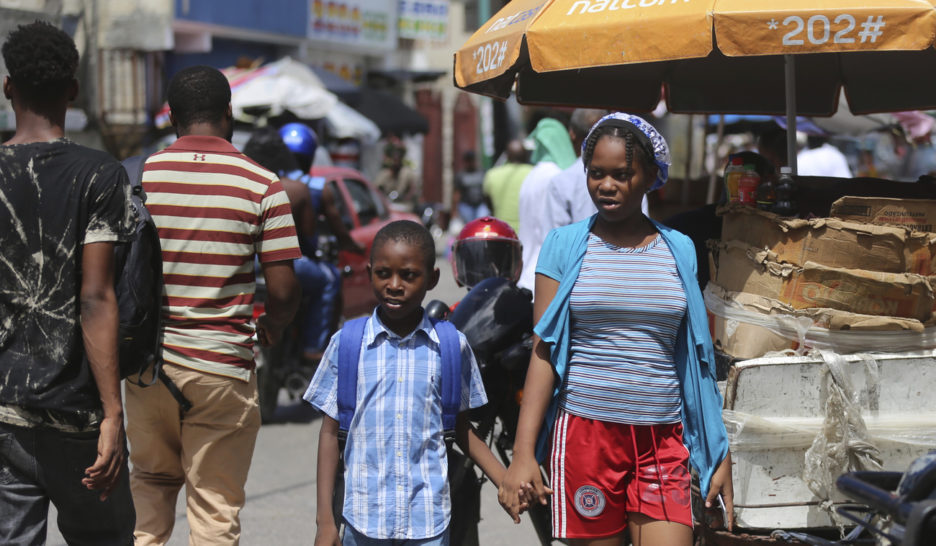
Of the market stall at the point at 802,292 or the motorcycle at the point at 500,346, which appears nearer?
the market stall at the point at 802,292

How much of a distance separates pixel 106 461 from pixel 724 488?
1780mm

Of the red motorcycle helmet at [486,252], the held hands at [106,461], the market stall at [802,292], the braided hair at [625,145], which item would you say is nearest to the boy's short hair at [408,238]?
the braided hair at [625,145]

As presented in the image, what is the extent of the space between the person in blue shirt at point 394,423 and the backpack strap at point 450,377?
0.06 feet

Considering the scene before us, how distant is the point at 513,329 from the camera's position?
4145 mm

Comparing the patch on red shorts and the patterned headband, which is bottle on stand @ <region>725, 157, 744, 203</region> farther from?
the patch on red shorts

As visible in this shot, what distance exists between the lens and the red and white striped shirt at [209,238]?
3.62 m

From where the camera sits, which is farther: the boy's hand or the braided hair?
the braided hair

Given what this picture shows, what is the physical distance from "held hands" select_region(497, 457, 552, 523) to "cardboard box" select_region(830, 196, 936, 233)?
4.56ft

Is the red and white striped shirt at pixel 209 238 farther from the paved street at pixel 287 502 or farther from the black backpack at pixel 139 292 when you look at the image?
the paved street at pixel 287 502

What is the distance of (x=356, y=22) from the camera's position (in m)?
22.9

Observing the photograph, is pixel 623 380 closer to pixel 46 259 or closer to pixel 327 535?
pixel 327 535

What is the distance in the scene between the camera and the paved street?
5379 mm

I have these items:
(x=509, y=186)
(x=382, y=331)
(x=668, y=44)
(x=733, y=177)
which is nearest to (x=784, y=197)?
(x=733, y=177)

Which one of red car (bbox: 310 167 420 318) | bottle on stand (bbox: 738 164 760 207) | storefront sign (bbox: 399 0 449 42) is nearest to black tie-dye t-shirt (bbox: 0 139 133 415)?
bottle on stand (bbox: 738 164 760 207)
